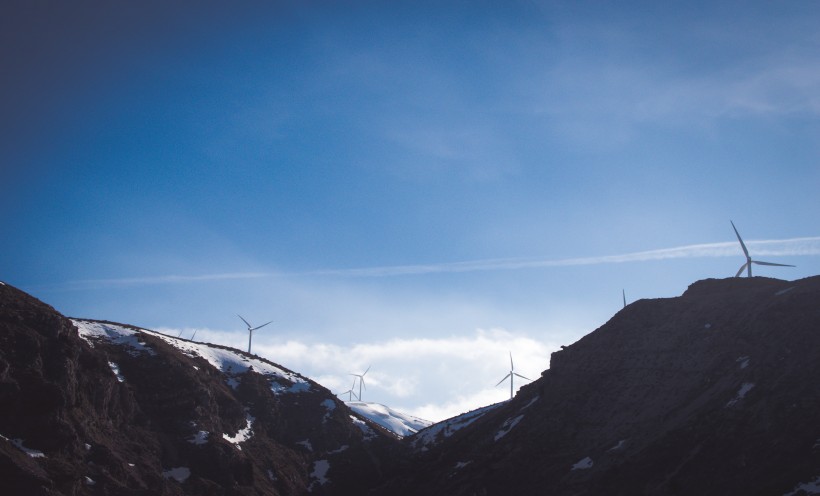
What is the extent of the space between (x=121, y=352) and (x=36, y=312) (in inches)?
825

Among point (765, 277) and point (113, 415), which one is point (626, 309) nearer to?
point (765, 277)

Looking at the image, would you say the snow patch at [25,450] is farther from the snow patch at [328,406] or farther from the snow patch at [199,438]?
the snow patch at [328,406]

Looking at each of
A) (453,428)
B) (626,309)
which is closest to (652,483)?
(626,309)

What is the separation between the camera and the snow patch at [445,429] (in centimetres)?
11638

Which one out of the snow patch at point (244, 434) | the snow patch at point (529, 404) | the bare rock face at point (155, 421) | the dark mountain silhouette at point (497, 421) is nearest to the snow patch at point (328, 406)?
the bare rock face at point (155, 421)

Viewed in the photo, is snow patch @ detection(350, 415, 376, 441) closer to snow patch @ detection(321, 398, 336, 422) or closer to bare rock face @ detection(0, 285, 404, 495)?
bare rock face @ detection(0, 285, 404, 495)

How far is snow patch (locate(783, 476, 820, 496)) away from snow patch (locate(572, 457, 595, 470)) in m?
26.6

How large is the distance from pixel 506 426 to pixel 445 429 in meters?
26.2

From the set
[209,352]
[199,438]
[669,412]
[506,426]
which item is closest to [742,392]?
[669,412]

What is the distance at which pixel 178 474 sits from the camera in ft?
300

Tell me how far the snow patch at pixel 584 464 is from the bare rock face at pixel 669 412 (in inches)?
8.2

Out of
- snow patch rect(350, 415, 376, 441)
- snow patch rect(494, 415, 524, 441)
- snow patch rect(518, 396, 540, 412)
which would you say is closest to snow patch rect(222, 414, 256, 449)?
snow patch rect(350, 415, 376, 441)

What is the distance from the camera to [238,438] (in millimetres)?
110188

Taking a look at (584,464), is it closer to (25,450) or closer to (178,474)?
(178,474)
